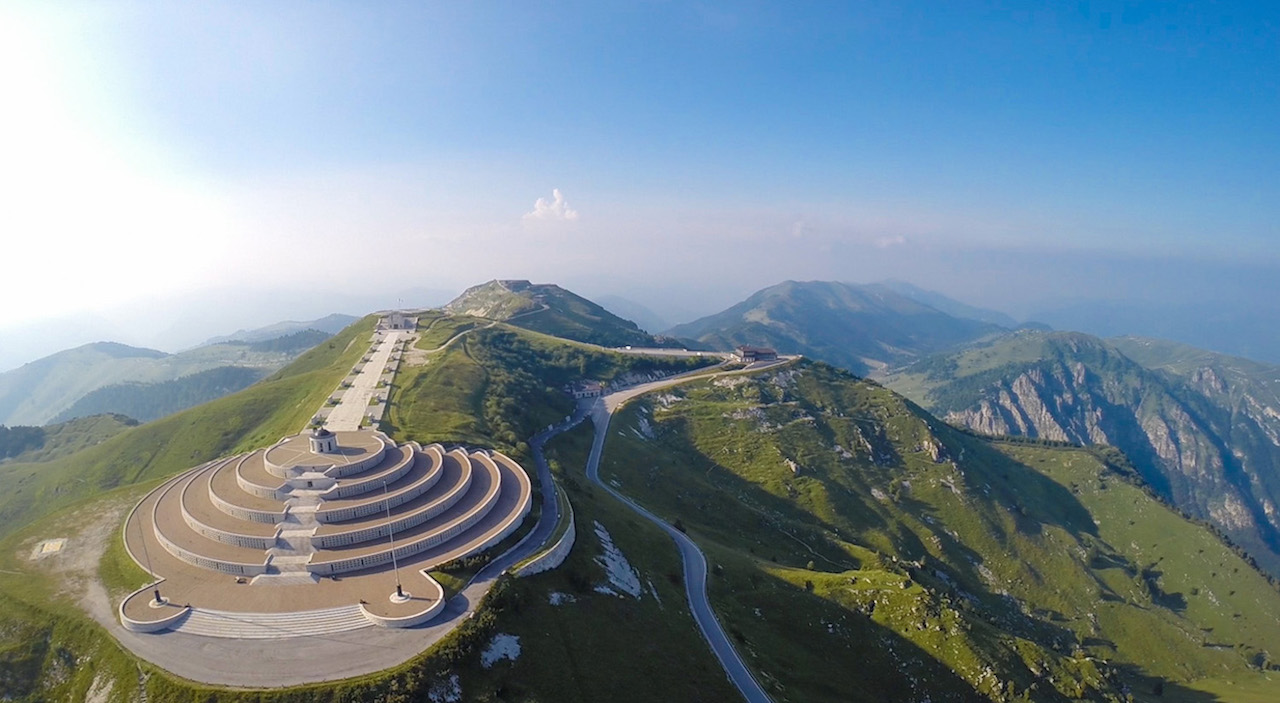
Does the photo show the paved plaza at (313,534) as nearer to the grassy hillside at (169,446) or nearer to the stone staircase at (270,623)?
the stone staircase at (270,623)

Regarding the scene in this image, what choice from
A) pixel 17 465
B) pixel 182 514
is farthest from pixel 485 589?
pixel 17 465

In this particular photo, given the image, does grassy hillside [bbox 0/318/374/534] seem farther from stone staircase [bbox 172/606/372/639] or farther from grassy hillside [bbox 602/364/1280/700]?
stone staircase [bbox 172/606/372/639]

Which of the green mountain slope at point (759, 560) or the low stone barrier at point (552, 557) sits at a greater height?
the low stone barrier at point (552, 557)

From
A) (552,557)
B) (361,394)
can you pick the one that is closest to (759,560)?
(552,557)

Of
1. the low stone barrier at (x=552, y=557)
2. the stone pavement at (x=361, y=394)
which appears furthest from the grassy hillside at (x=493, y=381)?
the low stone barrier at (x=552, y=557)

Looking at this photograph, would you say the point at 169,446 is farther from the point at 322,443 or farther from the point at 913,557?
the point at 913,557

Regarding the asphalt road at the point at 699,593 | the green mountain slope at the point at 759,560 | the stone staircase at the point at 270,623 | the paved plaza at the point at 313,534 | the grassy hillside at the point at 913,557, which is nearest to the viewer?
the stone staircase at the point at 270,623

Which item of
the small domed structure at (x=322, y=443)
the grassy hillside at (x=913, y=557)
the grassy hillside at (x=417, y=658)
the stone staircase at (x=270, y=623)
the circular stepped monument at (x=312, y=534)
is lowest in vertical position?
the grassy hillside at (x=913, y=557)
